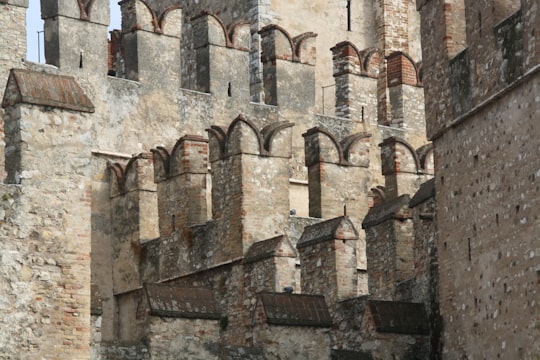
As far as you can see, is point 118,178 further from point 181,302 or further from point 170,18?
point 181,302

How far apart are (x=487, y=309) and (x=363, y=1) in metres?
16.1

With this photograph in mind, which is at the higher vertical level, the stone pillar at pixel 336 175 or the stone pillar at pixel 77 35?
the stone pillar at pixel 77 35

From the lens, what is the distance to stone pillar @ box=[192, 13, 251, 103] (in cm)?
3525

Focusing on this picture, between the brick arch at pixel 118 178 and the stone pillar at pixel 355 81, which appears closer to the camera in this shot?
the brick arch at pixel 118 178

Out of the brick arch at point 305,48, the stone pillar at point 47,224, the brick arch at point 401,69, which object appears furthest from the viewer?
the brick arch at point 401,69

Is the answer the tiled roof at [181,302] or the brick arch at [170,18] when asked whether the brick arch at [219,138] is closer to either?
the brick arch at [170,18]

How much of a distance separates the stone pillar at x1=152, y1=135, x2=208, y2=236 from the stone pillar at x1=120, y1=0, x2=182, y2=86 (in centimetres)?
250

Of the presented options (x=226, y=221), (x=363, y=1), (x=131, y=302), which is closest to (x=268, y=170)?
(x=226, y=221)

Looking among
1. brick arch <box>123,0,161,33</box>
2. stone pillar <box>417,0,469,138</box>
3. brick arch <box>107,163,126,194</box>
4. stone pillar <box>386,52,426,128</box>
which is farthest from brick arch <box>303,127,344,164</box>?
stone pillar <box>417,0,469,138</box>

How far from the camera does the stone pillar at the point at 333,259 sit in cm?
2862


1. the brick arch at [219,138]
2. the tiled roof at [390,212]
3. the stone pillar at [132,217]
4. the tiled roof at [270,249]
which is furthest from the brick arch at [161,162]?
the tiled roof at [390,212]

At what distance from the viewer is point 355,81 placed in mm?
36719

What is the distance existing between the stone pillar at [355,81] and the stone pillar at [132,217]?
4711 millimetres

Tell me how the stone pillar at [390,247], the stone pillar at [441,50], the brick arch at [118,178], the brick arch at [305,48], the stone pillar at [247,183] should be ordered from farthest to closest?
the brick arch at [305,48]
the brick arch at [118,178]
the stone pillar at [247,183]
the stone pillar at [390,247]
the stone pillar at [441,50]
